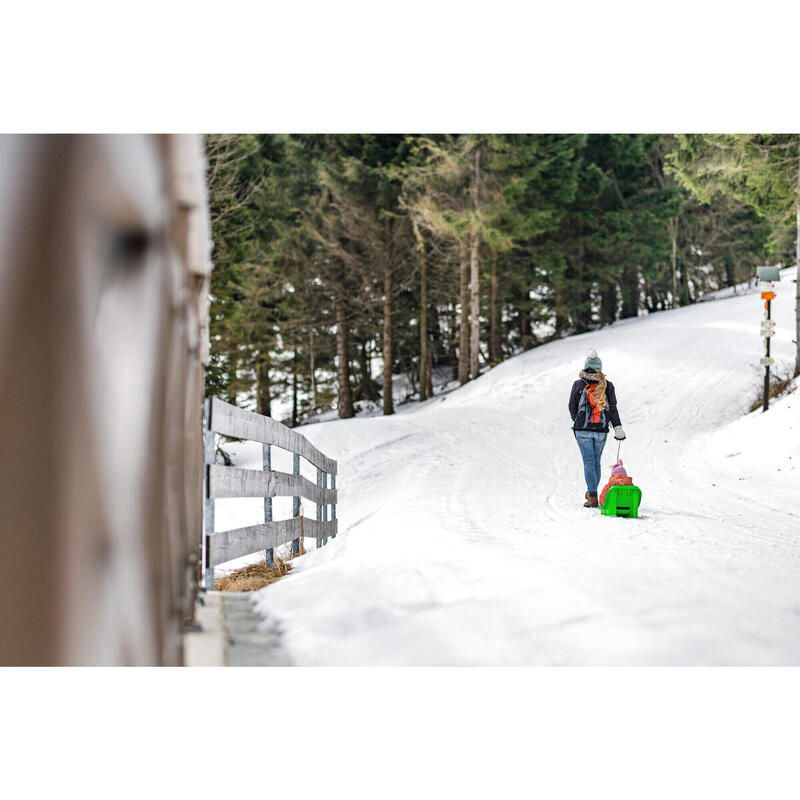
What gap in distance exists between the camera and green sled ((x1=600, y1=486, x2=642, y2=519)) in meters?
5.47

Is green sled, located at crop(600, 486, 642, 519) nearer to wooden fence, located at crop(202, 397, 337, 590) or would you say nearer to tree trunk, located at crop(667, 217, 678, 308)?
wooden fence, located at crop(202, 397, 337, 590)

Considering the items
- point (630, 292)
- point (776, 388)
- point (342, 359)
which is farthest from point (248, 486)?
point (342, 359)

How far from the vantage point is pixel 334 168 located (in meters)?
14.6

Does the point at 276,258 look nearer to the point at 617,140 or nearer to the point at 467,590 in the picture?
the point at 617,140

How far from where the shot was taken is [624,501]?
5.50m

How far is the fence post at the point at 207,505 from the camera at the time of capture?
3174 millimetres

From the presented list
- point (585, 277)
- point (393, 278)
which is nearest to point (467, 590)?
point (585, 277)

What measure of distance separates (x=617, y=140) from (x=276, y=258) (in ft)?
25.6

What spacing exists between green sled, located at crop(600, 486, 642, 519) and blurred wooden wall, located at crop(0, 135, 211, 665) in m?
3.92

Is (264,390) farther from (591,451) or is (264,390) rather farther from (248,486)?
(248,486)

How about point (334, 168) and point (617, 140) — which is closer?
point (617, 140)

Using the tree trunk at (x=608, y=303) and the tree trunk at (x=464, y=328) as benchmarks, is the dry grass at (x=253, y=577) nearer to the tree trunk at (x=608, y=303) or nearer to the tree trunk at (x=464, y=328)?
the tree trunk at (x=608, y=303)
